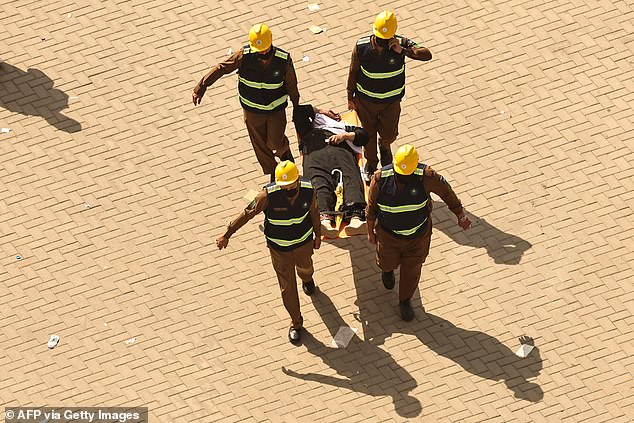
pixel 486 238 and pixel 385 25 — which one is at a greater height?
pixel 385 25

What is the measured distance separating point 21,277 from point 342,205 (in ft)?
11.5

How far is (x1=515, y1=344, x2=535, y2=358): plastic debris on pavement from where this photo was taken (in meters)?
12.8

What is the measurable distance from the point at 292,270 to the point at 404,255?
44.0 inches

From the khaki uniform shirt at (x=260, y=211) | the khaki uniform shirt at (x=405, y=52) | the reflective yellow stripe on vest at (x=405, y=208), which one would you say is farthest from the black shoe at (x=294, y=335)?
the khaki uniform shirt at (x=405, y=52)

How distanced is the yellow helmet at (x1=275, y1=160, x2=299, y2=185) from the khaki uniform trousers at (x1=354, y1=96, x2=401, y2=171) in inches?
A: 75.8

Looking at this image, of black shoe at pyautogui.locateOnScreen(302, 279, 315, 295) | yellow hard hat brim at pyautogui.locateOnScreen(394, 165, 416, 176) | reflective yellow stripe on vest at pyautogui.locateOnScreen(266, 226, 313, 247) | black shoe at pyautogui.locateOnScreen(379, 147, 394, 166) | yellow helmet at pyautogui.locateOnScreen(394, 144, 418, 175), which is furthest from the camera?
black shoe at pyautogui.locateOnScreen(379, 147, 394, 166)

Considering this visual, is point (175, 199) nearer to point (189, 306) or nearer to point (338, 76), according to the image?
point (189, 306)

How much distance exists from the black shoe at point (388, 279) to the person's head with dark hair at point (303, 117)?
1.70 m

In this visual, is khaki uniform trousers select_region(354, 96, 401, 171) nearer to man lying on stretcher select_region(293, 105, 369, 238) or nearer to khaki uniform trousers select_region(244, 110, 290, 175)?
man lying on stretcher select_region(293, 105, 369, 238)

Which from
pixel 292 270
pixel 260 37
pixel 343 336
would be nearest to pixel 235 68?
pixel 260 37

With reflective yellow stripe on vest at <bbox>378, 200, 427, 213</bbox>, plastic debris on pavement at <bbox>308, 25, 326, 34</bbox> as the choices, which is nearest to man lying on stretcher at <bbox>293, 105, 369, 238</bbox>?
reflective yellow stripe on vest at <bbox>378, 200, 427, 213</bbox>

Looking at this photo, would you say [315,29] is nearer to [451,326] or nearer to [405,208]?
[405,208]

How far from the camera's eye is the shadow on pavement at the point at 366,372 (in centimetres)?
1265

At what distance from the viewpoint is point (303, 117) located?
13242 millimetres
